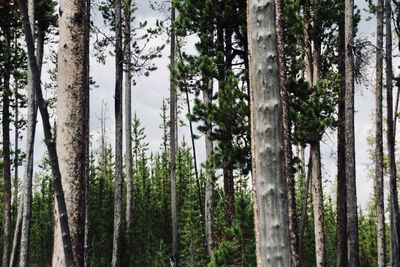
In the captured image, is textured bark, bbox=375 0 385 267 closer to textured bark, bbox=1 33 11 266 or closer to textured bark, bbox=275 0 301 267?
textured bark, bbox=275 0 301 267

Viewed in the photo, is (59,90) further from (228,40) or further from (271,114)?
(228,40)

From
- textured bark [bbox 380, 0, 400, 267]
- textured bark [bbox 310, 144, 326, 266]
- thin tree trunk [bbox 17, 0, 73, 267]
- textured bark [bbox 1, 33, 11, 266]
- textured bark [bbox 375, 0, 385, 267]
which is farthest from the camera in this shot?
textured bark [bbox 1, 33, 11, 266]

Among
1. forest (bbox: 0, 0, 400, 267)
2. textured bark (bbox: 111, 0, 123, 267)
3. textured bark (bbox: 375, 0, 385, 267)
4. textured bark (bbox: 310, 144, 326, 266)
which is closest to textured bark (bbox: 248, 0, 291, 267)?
forest (bbox: 0, 0, 400, 267)

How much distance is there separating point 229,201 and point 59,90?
8809mm

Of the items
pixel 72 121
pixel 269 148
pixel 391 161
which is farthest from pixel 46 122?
pixel 391 161

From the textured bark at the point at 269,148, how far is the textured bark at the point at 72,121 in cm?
220

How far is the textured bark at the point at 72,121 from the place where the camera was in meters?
4.80

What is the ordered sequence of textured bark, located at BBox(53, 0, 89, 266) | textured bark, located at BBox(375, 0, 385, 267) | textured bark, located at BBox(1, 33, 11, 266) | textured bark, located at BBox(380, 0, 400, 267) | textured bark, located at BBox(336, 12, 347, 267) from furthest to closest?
textured bark, located at BBox(1, 33, 11, 266) → textured bark, located at BBox(380, 0, 400, 267) → textured bark, located at BBox(336, 12, 347, 267) → textured bark, located at BBox(375, 0, 385, 267) → textured bark, located at BBox(53, 0, 89, 266)

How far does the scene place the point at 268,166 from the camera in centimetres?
312

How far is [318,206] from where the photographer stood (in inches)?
671

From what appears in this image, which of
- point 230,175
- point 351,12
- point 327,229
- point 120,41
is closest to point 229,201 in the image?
point 230,175

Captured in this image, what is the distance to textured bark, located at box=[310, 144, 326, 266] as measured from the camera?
1655 centimetres

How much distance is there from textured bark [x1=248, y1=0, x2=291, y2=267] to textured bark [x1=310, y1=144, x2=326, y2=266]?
13.4m

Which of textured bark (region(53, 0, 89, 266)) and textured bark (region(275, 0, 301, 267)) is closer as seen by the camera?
textured bark (region(53, 0, 89, 266))
